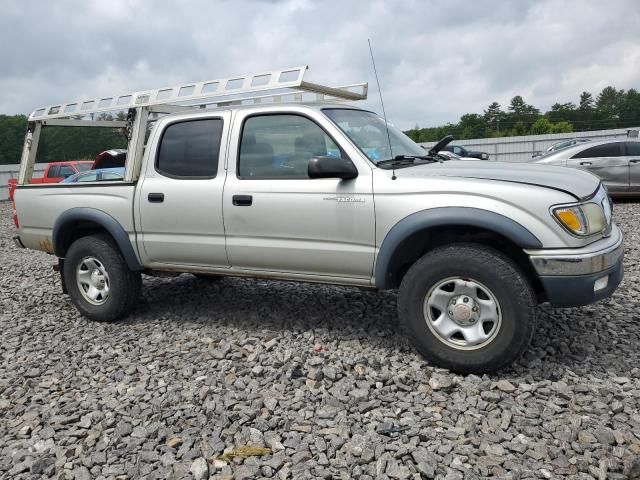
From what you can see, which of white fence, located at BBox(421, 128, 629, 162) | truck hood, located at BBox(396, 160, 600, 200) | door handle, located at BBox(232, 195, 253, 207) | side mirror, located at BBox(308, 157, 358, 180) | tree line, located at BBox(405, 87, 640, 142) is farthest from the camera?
tree line, located at BBox(405, 87, 640, 142)

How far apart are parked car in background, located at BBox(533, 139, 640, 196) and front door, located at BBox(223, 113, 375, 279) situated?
28.1 feet

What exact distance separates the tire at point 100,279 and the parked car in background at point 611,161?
908 centimetres

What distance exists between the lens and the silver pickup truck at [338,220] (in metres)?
3.41

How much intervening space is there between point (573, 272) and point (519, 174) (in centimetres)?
75

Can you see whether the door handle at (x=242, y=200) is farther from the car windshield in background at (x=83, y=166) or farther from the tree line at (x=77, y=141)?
the car windshield in background at (x=83, y=166)

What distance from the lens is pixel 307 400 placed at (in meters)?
3.44

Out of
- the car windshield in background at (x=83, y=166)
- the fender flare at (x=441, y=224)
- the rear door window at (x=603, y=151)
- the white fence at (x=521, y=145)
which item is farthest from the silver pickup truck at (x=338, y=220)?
the white fence at (x=521, y=145)

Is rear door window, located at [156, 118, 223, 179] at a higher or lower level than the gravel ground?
higher

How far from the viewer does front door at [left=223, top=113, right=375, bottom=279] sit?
389cm

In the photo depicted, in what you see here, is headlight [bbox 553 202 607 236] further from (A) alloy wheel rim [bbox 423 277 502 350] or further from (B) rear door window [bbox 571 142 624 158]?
(B) rear door window [bbox 571 142 624 158]

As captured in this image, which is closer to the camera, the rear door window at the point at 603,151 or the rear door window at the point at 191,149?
the rear door window at the point at 191,149

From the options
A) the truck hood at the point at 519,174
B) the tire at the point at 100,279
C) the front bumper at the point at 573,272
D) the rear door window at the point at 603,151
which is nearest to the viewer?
the front bumper at the point at 573,272

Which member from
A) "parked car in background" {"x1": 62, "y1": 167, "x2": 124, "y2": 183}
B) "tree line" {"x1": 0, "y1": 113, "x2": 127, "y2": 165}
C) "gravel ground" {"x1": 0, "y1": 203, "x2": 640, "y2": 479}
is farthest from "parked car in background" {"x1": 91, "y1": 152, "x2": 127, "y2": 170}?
"gravel ground" {"x1": 0, "y1": 203, "x2": 640, "y2": 479}

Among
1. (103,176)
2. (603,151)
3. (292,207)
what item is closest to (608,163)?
(603,151)
